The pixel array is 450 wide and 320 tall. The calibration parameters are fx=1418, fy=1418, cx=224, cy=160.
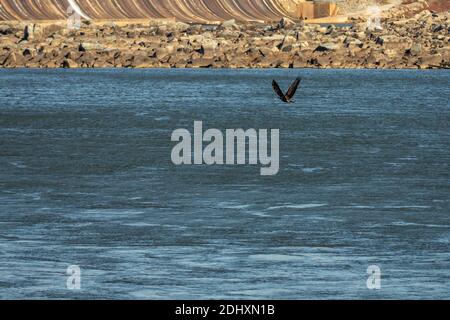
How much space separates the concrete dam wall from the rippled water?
8601 cm

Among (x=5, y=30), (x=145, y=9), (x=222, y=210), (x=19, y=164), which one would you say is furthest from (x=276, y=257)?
(x=145, y=9)

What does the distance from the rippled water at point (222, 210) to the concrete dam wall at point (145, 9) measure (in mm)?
86014

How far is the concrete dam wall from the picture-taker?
135125 mm

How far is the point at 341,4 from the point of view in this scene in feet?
609

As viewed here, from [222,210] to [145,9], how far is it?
12106 centimetres

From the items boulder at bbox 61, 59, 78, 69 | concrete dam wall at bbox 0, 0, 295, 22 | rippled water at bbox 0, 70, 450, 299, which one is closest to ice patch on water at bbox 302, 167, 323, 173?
rippled water at bbox 0, 70, 450, 299

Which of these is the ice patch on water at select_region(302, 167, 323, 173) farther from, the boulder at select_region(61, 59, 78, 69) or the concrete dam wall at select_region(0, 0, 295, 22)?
the concrete dam wall at select_region(0, 0, 295, 22)

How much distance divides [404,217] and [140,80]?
51566 millimetres

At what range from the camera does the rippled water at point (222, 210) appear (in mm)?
17844

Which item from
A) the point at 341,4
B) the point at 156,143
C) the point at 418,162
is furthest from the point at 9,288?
the point at 341,4

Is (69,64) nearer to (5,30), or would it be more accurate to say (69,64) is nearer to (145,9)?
(5,30)

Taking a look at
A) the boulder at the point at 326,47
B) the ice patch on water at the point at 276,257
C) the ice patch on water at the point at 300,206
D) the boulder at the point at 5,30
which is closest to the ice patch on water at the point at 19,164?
the ice patch on water at the point at 300,206

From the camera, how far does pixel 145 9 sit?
14350cm

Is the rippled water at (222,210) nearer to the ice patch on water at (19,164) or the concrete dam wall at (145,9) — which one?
the ice patch on water at (19,164)
